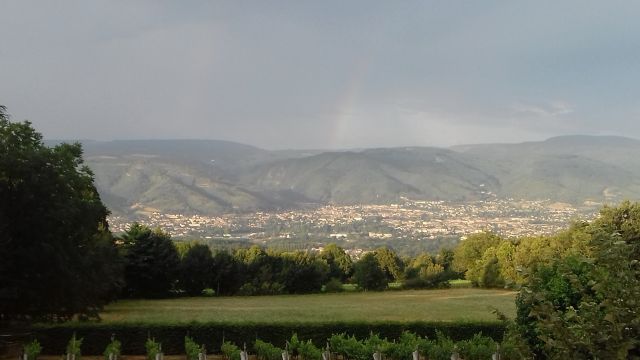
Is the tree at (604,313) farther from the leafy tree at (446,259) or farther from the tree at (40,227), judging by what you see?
the leafy tree at (446,259)

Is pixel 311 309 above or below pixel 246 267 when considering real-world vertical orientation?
below

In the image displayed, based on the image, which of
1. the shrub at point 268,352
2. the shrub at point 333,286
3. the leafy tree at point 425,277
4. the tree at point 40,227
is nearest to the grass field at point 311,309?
the shrub at point 333,286

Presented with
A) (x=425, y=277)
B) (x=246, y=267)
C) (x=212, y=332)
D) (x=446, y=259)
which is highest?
(x=212, y=332)

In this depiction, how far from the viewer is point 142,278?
65.8 metres

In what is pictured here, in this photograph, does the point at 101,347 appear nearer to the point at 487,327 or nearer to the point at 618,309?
the point at 487,327

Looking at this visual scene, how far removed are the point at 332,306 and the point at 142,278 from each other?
2330cm

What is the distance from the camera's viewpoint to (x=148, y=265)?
214 ft

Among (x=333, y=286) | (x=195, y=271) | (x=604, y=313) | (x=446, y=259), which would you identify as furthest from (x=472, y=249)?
(x=604, y=313)

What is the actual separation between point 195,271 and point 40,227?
42.2 metres

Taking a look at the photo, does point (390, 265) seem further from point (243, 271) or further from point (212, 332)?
point (212, 332)

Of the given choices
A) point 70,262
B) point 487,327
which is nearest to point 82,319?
point 70,262

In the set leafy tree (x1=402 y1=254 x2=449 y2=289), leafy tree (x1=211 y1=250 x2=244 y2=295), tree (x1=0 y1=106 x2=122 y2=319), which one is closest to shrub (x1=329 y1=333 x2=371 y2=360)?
tree (x1=0 y1=106 x2=122 y2=319)

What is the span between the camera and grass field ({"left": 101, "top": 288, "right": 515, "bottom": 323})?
44.1 meters

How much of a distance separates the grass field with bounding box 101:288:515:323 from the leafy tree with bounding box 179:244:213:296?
388 cm
